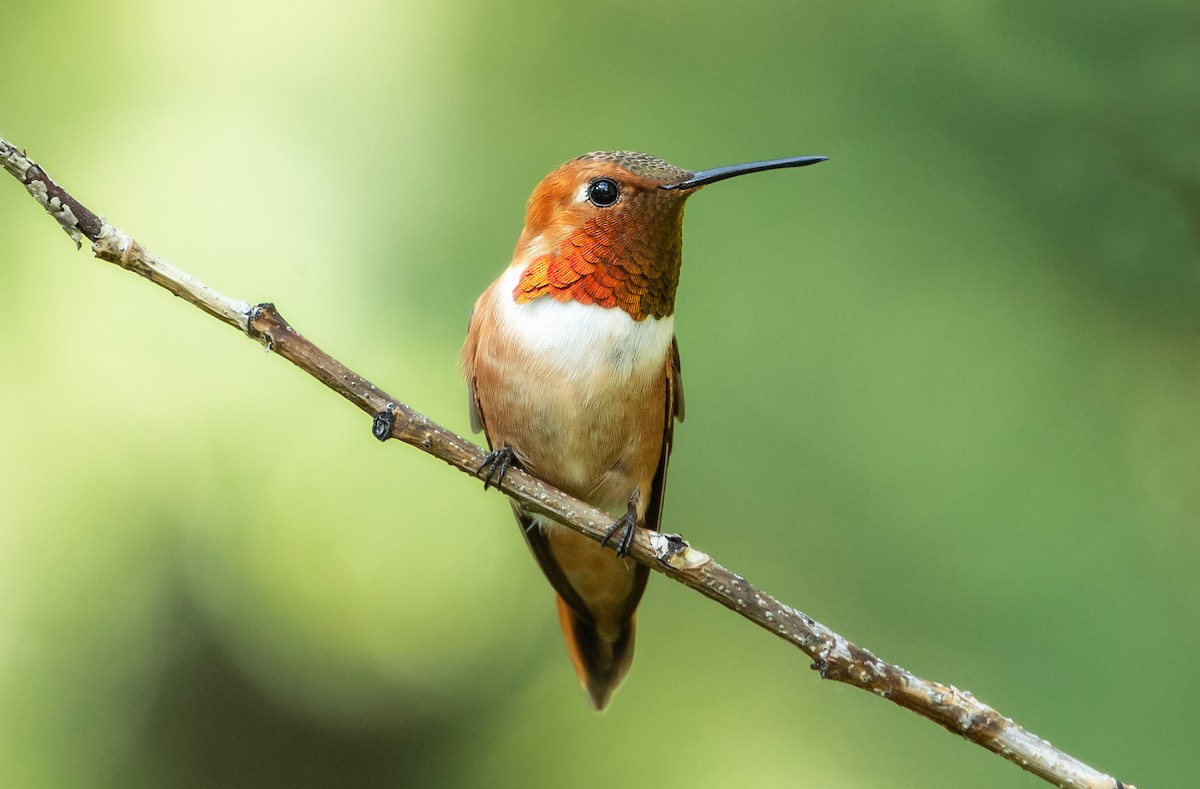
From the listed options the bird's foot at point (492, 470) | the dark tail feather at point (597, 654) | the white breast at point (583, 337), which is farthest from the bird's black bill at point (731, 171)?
the dark tail feather at point (597, 654)

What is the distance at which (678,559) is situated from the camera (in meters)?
2.27

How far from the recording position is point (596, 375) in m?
2.65

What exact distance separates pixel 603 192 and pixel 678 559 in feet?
2.88

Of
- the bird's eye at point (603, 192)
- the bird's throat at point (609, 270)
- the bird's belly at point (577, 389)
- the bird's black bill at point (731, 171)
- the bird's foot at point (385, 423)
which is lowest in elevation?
the bird's foot at point (385, 423)

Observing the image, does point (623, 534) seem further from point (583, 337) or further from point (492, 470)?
point (583, 337)

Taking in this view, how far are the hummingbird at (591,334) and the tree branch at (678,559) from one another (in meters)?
0.22

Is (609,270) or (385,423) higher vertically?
(609,270)

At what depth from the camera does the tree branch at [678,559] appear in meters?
1.96

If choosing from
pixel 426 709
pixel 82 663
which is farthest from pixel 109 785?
pixel 426 709

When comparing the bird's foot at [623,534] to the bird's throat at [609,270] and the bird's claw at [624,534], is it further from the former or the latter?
the bird's throat at [609,270]

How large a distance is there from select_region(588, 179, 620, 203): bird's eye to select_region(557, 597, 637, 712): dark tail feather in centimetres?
125

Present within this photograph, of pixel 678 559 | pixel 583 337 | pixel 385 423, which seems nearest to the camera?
pixel 385 423

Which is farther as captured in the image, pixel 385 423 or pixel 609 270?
pixel 609 270

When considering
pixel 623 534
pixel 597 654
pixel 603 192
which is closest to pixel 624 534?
pixel 623 534
